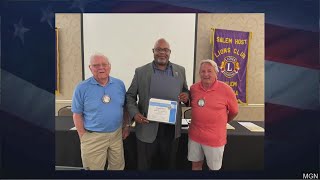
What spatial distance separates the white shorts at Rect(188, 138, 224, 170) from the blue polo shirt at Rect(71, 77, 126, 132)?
0.53m

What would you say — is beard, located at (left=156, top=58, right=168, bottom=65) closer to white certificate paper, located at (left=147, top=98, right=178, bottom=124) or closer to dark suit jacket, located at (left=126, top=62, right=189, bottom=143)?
dark suit jacket, located at (left=126, top=62, right=189, bottom=143)

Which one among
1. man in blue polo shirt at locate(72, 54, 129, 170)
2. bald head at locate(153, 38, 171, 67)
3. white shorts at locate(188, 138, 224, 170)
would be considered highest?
bald head at locate(153, 38, 171, 67)

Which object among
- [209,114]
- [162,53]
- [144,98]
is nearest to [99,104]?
[144,98]

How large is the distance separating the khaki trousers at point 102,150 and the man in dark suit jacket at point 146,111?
0.13m

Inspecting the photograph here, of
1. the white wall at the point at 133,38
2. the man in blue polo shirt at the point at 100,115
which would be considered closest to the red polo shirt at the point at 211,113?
the man in blue polo shirt at the point at 100,115

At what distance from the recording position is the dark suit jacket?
1.71 m

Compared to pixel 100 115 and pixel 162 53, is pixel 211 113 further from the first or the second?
pixel 100 115

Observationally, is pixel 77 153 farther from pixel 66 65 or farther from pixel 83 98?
pixel 66 65

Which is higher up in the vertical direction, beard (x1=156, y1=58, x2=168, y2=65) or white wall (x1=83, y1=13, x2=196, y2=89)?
white wall (x1=83, y1=13, x2=196, y2=89)

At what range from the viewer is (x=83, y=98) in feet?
5.62

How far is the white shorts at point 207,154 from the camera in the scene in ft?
5.96

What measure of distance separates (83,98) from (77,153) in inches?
21.0

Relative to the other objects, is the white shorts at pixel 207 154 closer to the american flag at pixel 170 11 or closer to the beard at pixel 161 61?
the american flag at pixel 170 11

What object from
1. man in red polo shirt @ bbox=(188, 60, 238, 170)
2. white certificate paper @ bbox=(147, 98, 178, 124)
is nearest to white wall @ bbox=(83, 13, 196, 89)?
man in red polo shirt @ bbox=(188, 60, 238, 170)
